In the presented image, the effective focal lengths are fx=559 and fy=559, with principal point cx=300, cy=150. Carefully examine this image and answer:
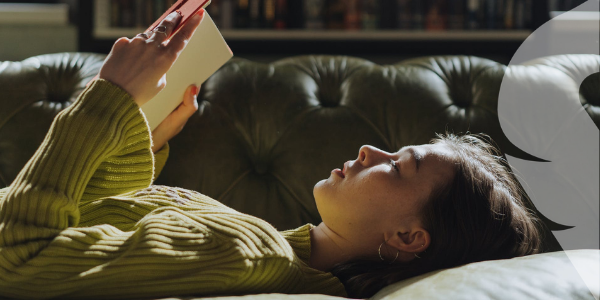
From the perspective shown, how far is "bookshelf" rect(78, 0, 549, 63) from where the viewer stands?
7.64 feet

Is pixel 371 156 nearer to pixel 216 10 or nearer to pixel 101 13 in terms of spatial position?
pixel 216 10

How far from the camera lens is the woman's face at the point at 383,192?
3.38 feet

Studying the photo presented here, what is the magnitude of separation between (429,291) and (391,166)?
1.08 ft

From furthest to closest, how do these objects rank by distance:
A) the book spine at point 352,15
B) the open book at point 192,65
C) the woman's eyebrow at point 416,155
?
the book spine at point 352,15 → the open book at point 192,65 → the woman's eyebrow at point 416,155

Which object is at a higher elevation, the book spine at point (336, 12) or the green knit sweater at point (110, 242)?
the book spine at point (336, 12)

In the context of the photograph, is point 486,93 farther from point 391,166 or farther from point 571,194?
point 391,166

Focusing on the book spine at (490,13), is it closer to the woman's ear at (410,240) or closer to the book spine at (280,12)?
the book spine at (280,12)

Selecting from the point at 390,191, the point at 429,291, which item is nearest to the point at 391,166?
the point at 390,191

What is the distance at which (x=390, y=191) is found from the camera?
103 centimetres

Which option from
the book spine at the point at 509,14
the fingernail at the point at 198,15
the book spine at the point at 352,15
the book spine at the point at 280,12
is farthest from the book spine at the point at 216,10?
the fingernail at the point at 198,15

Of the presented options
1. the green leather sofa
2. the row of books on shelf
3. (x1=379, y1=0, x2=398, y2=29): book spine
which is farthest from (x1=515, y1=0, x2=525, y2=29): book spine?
the green leather sofa

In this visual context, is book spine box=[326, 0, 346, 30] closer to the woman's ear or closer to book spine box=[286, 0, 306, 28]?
book spine box=[286, 0, 306, 28]

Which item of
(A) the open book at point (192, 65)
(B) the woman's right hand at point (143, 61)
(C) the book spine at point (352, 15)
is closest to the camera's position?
(B) the woman's right hand at point (143, 61)

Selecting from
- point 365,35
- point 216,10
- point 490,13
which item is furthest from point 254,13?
point 490,13
